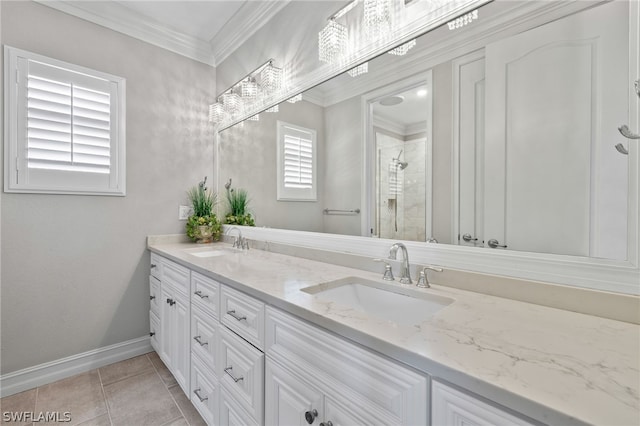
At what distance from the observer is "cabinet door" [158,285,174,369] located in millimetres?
1864

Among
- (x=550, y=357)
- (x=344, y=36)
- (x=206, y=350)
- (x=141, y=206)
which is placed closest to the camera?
(x=550, y=357)

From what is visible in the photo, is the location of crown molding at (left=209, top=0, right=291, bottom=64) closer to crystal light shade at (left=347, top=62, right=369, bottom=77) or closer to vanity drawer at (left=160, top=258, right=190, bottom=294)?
crystal light shade at (left=347, top=62, right=369, bottom=77)

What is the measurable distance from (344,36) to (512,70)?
91cm

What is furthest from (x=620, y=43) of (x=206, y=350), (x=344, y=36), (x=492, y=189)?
(x=206, y=350)

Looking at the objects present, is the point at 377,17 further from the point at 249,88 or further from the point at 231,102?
the point at 231,102

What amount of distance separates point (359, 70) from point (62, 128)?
2070mm

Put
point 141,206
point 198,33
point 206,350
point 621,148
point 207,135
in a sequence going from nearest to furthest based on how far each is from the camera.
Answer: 1. point 621,148
2. point 206,350
3. point 141,206
4. point 198,33
5. point 207,135

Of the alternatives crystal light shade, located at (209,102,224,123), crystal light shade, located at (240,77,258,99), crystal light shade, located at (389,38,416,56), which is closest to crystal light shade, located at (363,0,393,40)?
crystal light shade, located at (389,38,416,56)

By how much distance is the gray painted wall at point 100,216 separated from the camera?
6.27 feet

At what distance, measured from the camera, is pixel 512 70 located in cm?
97

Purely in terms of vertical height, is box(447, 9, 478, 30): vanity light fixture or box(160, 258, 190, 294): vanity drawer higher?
box(447, 9, 478, 30): vanity light fixture

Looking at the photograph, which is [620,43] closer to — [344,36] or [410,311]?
[410,311]

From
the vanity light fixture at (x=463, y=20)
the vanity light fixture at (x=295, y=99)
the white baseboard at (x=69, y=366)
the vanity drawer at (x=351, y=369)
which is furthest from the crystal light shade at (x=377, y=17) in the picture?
the white baseboard at (x=69, y=366)

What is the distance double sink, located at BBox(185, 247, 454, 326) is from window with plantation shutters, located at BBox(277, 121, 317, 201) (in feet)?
2.24
